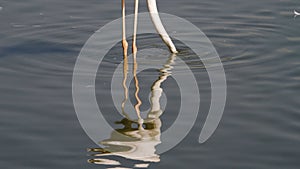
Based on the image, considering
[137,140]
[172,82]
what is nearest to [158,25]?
[172,82]

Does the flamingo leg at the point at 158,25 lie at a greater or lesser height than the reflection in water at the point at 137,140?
greater

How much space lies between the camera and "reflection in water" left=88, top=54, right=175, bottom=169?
684 cm

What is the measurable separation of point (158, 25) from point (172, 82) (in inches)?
42.4

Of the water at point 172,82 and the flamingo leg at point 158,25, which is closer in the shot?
the water at point 172,82

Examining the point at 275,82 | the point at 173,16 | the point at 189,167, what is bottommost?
the point at 189,167

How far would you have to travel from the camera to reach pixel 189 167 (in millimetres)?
6617

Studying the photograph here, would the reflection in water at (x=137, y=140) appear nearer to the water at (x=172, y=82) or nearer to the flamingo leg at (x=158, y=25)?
the water at (x=172, y=82)

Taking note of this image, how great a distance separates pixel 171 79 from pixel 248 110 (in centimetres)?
131

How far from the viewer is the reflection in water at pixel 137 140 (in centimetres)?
684

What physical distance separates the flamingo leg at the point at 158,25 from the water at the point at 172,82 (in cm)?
23

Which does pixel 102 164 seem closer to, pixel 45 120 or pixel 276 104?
pixel 45 120

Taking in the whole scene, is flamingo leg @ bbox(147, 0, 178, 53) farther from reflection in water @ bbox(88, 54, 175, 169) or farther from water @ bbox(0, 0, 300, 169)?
reflection in water @ bbox(88, 54, 175, 169)

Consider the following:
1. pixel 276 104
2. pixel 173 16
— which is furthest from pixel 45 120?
pixel 173 16

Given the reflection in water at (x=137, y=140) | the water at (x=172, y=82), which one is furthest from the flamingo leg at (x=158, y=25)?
the reflection in water at (x=137, y=140)
